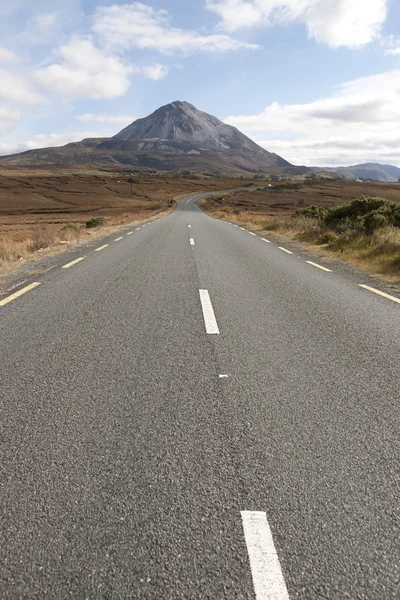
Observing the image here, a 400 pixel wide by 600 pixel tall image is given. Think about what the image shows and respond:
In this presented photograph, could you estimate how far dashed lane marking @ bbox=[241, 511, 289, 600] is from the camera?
1695 millimetres

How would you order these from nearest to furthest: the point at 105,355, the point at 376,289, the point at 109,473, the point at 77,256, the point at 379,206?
the point at 109,473, the point at 105,355, the point at 376,289, the point at 77,256, the point at 379,206

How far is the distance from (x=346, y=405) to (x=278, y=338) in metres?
1.71

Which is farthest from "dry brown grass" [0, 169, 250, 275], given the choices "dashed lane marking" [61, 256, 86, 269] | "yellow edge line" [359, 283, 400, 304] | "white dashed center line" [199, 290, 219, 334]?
"yellow edge line" [359, 283, 400, 304]

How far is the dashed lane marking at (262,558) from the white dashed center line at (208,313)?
10.1 feet

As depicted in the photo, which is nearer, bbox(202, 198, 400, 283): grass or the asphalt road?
the asphalt road

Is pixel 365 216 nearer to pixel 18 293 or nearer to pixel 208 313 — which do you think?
pixel 208 313

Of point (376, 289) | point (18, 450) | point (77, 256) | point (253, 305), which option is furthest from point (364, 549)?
point (77, 256)

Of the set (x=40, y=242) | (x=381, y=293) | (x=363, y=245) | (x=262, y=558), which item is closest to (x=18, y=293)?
(x=262, y=558)

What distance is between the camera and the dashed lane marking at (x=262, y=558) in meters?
1.70

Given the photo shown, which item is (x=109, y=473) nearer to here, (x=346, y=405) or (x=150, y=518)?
(x=150, y=518)

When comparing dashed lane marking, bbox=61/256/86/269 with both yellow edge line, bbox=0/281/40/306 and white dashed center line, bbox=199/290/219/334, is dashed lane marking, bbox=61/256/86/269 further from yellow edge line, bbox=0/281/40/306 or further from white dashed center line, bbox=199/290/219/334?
white dashed center line, bbox=199/290/219/334

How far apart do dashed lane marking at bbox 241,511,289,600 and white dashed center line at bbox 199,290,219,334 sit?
308 cm

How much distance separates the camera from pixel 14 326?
206 inches

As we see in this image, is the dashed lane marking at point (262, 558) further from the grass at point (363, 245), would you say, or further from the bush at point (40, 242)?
the bush at point (40, 242)
